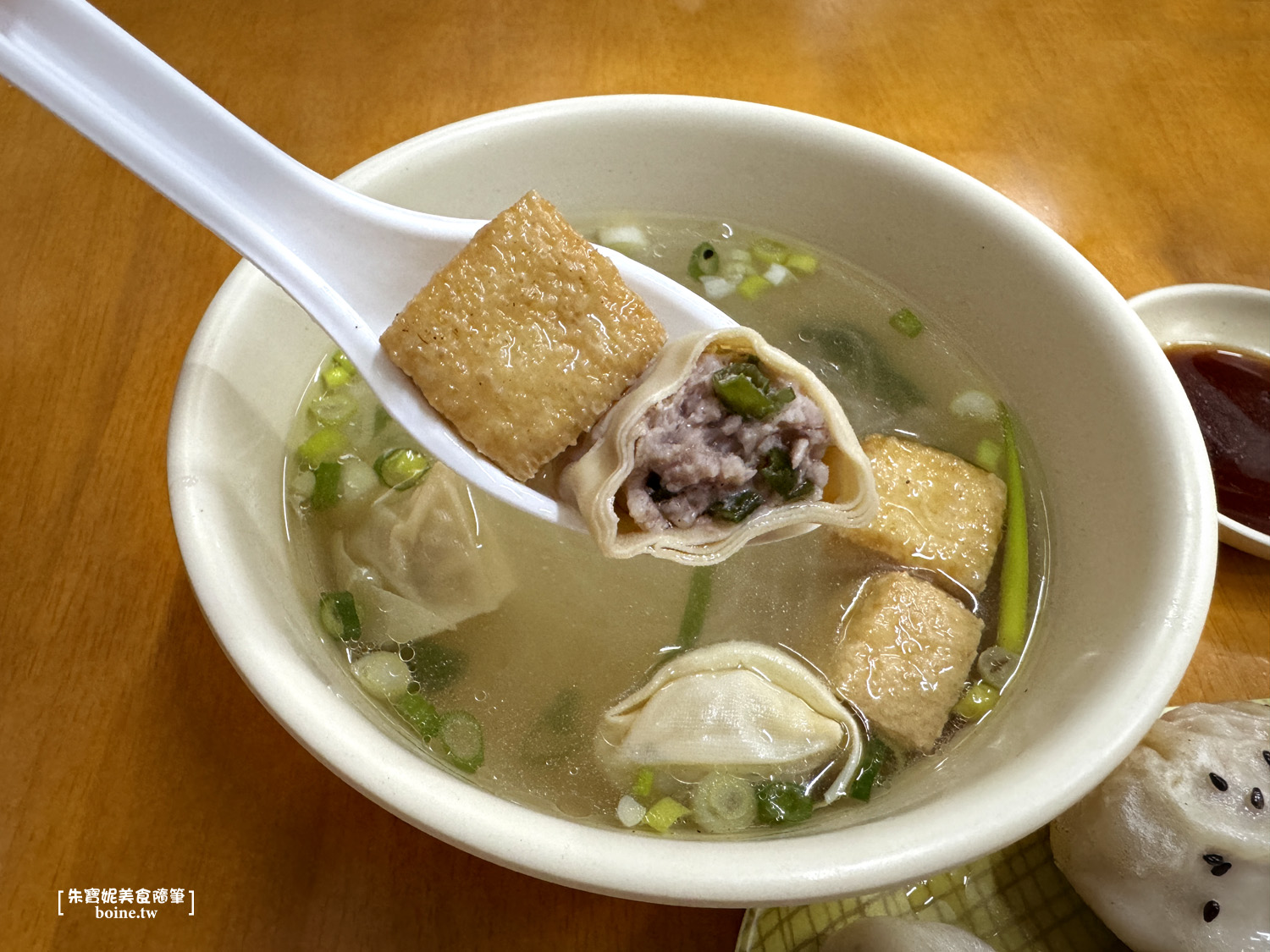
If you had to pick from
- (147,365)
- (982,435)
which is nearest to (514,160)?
(147,365)

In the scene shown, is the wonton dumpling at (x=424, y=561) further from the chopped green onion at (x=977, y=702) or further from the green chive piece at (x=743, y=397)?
the chopped green onion at (x=977, y=702)

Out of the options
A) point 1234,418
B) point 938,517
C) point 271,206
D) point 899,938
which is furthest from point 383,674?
point 1234,418

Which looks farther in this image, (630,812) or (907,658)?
(907,658)

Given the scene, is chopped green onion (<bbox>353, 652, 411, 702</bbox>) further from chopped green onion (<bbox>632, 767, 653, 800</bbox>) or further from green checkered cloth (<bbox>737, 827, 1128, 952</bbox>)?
green checkered cloth (<bbox>737, 827, 1128, 952</bbox>)

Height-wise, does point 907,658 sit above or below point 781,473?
below

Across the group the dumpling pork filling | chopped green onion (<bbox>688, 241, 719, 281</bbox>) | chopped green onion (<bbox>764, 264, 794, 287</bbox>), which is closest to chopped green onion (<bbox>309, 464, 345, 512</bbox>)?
the dumpling pork filling

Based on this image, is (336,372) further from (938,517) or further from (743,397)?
(938,517)
